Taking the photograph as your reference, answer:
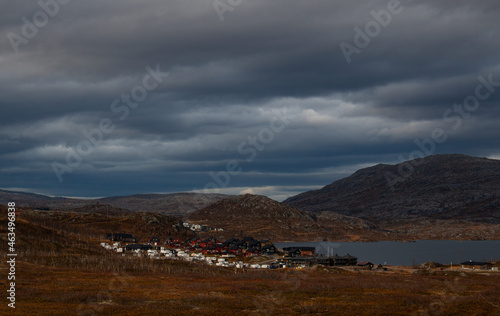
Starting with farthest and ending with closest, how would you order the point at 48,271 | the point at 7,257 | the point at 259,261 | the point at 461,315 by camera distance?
the point at 259,261, the point at 7,257, the point at 48,271, the point at 461,315

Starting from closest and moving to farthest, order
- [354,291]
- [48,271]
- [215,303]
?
[215,303] → [354,291] → [48,271]

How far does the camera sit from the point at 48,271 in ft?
355

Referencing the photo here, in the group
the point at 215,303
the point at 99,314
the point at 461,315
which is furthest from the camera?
the point at 215,303

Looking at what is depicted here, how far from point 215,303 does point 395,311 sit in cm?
2469

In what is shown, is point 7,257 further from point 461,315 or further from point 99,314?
point 461,315

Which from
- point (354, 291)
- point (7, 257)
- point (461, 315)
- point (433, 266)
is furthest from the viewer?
point (433, 266)

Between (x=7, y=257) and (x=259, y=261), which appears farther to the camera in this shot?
(x=259, y=261)

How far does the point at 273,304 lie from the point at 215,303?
8.59 meters

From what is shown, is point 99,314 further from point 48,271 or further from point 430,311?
point 48,271

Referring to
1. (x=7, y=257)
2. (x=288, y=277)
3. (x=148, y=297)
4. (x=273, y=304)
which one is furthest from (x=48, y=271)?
(x=273, y=304)

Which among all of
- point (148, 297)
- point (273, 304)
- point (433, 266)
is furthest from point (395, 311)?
point (433, 266)

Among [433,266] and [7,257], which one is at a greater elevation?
[7,257]

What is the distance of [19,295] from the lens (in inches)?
2736

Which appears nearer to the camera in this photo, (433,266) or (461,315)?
(461,315)
